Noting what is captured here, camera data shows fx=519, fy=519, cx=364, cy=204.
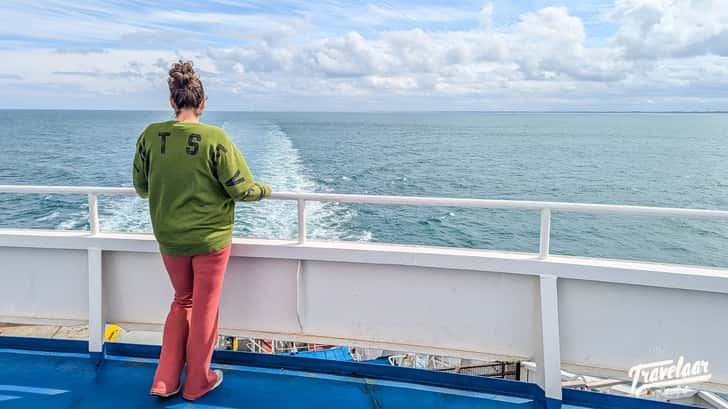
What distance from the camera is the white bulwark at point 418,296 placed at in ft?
6.86

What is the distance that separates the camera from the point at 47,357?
2.50 meters

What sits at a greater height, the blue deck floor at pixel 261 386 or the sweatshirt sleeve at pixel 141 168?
the sweatshirt sleeve at pixel 141 168

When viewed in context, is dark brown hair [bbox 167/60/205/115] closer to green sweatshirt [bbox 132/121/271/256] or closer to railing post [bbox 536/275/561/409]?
green sweatshirt [bbox 132/121/271/256]

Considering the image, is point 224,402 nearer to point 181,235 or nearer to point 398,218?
point 181,235

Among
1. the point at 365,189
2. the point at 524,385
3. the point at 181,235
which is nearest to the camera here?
the point at 181,235

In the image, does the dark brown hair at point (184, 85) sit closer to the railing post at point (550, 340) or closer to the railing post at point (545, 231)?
the railing post at point (545, 231)

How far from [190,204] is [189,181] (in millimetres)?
88

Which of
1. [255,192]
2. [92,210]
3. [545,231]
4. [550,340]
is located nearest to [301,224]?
[255,192]

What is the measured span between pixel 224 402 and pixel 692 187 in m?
29.9

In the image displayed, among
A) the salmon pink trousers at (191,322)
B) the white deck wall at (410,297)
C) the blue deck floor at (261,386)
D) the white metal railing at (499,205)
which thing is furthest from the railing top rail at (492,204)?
the blue deck floor at (261,386)

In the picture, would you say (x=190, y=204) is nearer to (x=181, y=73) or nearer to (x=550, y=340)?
(x=181, y=73)

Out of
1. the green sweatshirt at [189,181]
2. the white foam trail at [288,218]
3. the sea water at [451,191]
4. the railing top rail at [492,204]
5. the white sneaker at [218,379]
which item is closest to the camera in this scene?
the green sweatshirt at [189,181]

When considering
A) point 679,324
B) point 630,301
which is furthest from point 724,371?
point 630,301

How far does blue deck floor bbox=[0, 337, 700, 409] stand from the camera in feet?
6.98
